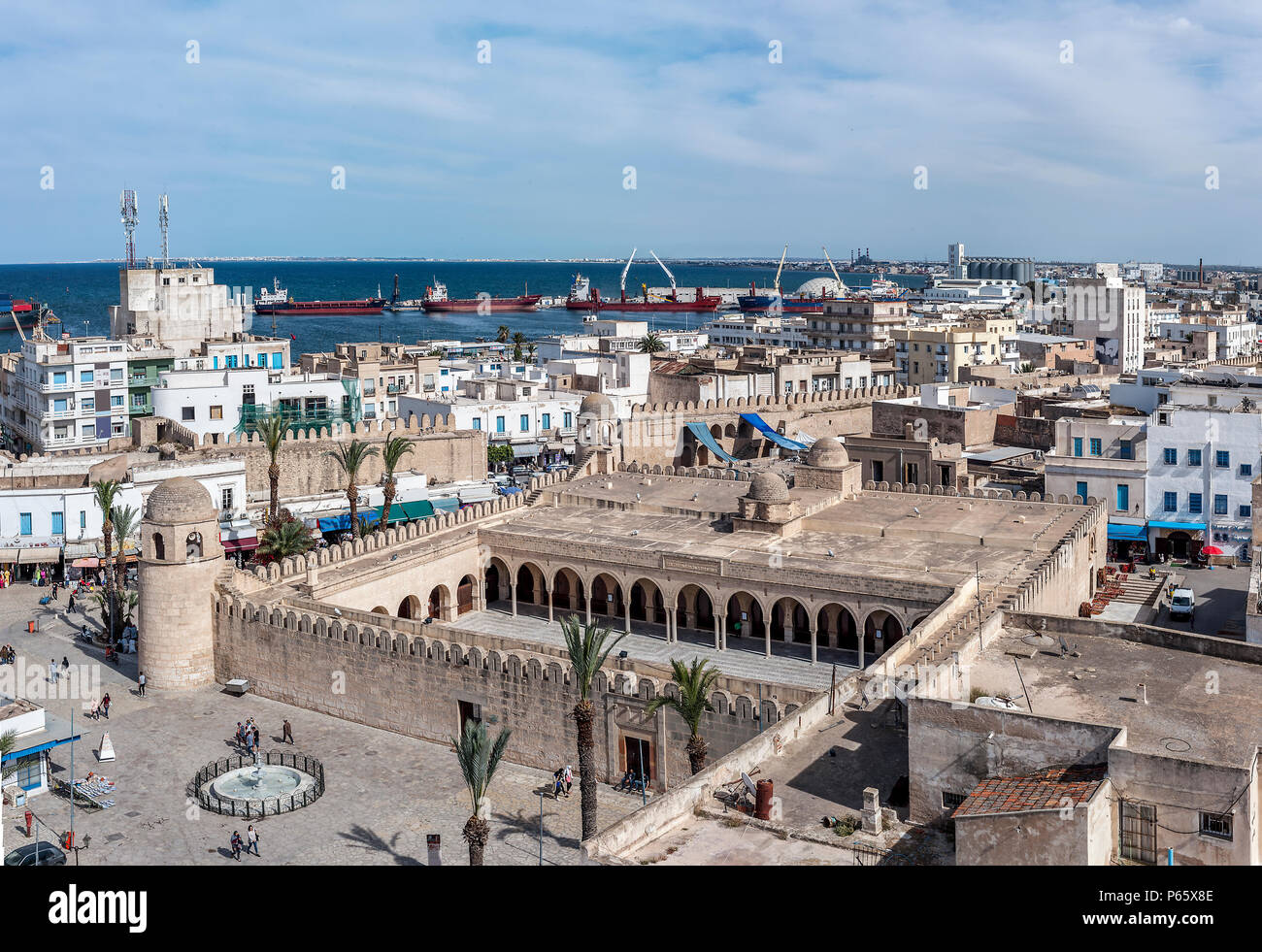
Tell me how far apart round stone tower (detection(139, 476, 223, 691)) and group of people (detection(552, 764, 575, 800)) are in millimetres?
12144

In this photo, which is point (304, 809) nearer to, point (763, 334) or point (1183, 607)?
point (1183, 607)

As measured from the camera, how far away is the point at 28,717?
29.2 metres

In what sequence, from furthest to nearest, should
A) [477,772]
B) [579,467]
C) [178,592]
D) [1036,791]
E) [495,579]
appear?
[579,467], [495,579], [178,592], [477,772], [1036,791]

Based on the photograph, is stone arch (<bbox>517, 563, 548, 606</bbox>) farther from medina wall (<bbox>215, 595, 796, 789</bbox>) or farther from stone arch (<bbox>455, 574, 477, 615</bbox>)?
medina wall (<bbox>215, 595, 796, 789</bbox>)

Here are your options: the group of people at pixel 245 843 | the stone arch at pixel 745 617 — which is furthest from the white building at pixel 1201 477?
the group of people at pixel 245 843

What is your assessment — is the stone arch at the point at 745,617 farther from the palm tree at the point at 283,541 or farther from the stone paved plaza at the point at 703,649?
the palm tree at the point at 283,541

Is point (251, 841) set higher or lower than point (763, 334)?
lower

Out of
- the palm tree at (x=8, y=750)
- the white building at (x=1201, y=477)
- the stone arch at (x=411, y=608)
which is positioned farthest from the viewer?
the white building at (x=1201, y=477)

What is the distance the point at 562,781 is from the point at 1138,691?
1267 centimetres

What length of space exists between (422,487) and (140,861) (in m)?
31.8

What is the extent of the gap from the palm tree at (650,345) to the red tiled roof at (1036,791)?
79.5 meters

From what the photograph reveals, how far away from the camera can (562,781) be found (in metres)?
29.8

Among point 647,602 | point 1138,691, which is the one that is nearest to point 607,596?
point 647,602

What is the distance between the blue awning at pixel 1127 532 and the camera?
163 feet
